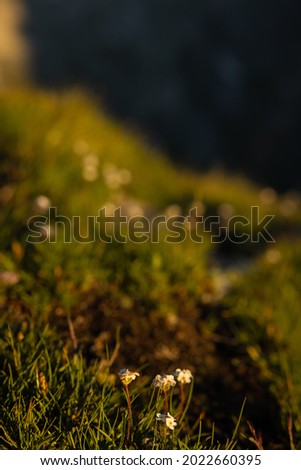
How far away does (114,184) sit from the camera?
5.55 metres

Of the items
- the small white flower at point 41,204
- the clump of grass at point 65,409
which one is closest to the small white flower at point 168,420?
the clump of grass at point 65,409

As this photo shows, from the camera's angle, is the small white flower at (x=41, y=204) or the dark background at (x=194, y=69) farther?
the dark background at (x=194, y=69)

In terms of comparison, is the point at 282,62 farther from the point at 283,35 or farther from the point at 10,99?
the point at 10,99

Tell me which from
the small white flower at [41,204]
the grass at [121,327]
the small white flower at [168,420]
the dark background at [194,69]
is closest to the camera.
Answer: the small white flower at [168,420]

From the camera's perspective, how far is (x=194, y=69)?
49.2 ft

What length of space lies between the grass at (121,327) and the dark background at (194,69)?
7985 millimetres

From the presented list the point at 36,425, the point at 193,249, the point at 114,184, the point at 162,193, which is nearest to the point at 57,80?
the point at 162,193

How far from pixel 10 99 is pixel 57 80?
6633 millimetres

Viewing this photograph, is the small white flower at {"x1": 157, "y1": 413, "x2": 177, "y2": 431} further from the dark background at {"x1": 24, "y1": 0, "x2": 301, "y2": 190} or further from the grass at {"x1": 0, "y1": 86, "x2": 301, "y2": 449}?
the dark background at {"x1": 24, "y1": 0, "x2": 301, "y2": 190}

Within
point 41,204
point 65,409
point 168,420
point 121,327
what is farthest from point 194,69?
point 168,420

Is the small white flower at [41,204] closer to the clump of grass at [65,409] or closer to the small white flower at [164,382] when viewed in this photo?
the clump of grass at [65,409]

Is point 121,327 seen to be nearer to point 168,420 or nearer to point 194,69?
point 168,420

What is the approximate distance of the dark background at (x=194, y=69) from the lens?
13.7m

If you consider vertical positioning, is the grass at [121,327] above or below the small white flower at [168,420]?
above
